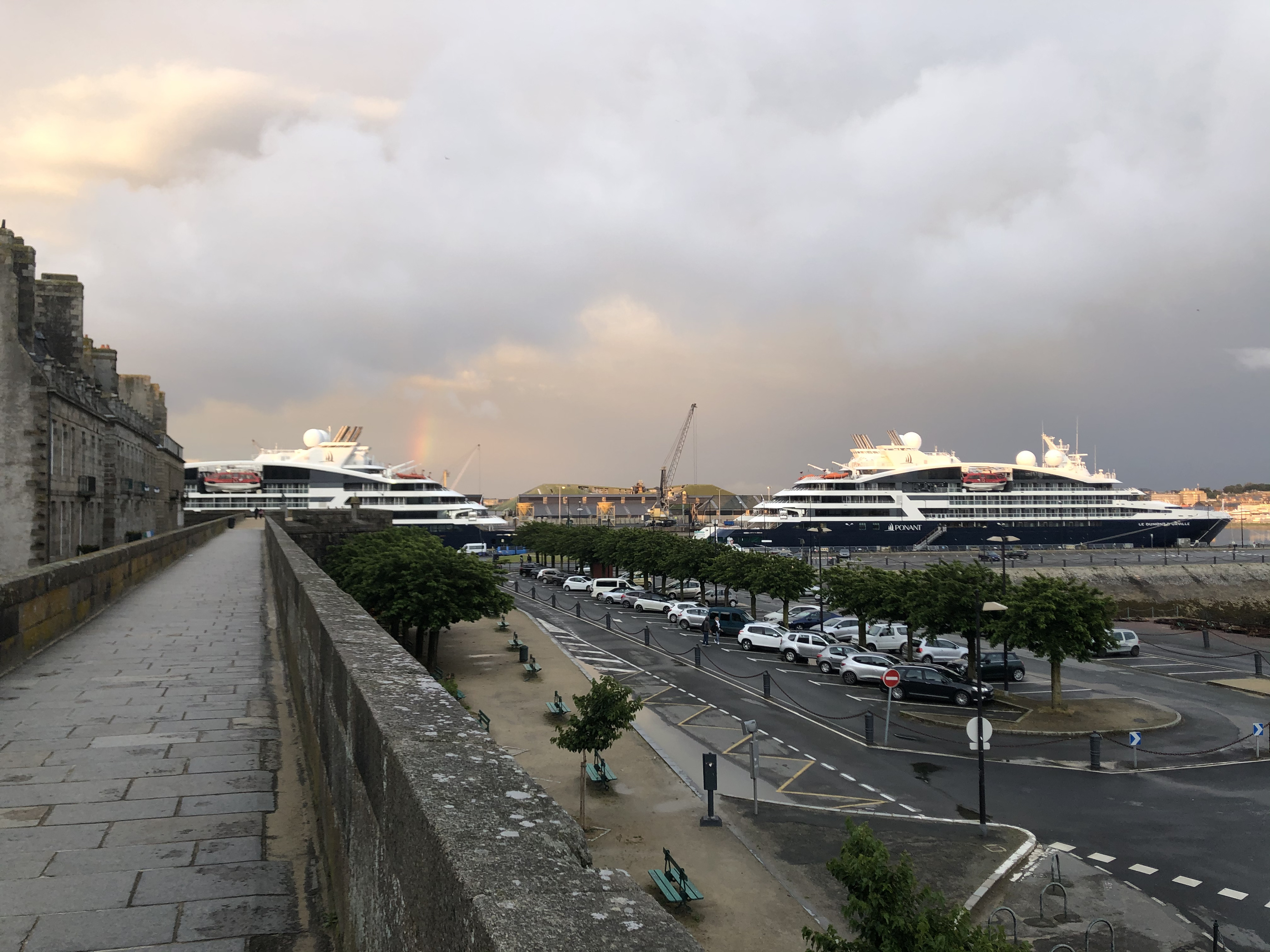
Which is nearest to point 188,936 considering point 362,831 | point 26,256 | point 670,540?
point 362,831

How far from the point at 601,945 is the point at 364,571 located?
29557mm

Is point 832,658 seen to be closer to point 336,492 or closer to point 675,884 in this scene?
point 675,884

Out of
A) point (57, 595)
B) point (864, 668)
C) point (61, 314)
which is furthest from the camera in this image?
point (61, 314)

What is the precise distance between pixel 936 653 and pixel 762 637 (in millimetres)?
7049

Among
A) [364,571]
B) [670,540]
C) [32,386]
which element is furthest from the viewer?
[670,540]

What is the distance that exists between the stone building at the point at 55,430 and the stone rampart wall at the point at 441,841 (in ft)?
67.9

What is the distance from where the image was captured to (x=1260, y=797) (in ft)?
53.7

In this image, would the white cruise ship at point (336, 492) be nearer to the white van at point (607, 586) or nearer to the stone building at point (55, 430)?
the white van at point (607, 586)

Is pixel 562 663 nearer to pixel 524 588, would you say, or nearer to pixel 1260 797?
pixel 1260 797

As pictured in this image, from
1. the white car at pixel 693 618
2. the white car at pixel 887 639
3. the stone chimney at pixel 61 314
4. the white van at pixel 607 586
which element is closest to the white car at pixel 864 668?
the white car at pixel 887 639

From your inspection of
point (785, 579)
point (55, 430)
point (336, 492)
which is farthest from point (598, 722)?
point (336, 492)

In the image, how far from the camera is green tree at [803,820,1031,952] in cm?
757

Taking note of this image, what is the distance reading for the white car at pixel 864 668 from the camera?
89.0 feet

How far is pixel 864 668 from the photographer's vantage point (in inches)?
1075
